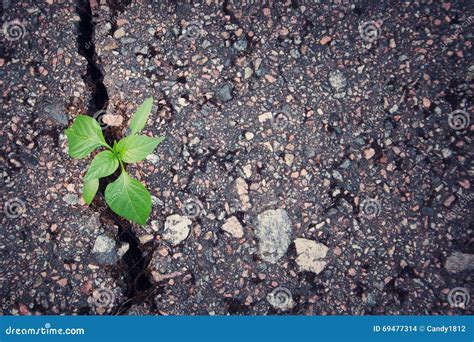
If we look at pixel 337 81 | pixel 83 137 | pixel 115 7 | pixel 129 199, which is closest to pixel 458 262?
pixel 337 81

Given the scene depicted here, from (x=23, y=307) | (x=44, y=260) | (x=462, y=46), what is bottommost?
(x=23, y=307)

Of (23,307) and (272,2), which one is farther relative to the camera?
(272,2)

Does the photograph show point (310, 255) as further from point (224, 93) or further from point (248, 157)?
point (224, 93)

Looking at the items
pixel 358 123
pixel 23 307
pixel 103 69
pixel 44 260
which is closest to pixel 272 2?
pixel 358 123

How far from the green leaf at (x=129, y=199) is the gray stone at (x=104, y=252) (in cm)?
23

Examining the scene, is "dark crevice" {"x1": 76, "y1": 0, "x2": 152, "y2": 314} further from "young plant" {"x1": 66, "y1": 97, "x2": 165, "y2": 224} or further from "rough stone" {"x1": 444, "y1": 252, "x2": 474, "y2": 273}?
"rough stone" {"x1": 444, "y1": 252, "x2": 474, "y2": 273}

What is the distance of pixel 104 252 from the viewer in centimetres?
242

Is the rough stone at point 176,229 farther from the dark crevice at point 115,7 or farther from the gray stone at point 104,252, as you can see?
the dark crevice at point 115,7

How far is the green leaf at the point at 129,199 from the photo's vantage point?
227cm

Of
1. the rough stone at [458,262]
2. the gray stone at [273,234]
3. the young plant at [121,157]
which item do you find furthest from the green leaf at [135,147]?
the rough stone at [458,262]

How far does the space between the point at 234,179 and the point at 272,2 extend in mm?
924

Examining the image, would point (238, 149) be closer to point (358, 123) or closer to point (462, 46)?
point (358, 123)

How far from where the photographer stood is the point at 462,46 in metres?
2.55

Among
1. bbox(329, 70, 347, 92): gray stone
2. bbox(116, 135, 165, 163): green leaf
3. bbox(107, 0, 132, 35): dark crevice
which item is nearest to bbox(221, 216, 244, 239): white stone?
bbox(116, 135, 165, 163): green leaf
